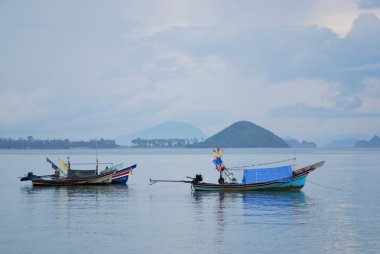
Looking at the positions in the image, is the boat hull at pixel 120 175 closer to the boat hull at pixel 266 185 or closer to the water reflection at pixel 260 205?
the water reflection at pixel 260 205

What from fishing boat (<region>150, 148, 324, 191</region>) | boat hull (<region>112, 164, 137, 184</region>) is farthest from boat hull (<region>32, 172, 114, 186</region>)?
fishing boat (<region>150, 148, 324, 191</region>)

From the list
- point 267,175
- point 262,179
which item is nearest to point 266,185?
point 262,179

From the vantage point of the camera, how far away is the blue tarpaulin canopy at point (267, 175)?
48.2 meters

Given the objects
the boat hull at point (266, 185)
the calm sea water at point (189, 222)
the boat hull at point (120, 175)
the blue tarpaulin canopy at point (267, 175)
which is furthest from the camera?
the boat hull at point (120, 175)

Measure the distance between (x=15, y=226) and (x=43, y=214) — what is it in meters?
5.16

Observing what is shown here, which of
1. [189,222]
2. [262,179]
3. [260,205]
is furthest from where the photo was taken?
[262,179]

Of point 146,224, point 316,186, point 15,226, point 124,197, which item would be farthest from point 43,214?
point 316,186

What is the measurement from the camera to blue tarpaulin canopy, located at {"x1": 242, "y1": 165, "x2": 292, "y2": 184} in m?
48.2

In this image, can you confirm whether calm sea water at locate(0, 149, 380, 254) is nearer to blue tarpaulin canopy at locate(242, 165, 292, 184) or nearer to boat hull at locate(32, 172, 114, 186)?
A: blue tarpaulin canopy at locate(242, 165, 292, 184)

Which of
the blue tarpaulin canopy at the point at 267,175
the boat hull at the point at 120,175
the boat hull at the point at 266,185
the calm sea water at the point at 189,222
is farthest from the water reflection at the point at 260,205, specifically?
the boat hull at the point at 120,175

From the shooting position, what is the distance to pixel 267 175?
159 feet

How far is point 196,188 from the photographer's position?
4916cm

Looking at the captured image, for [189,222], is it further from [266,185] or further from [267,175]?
[267,175]

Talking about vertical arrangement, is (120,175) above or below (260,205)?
above
